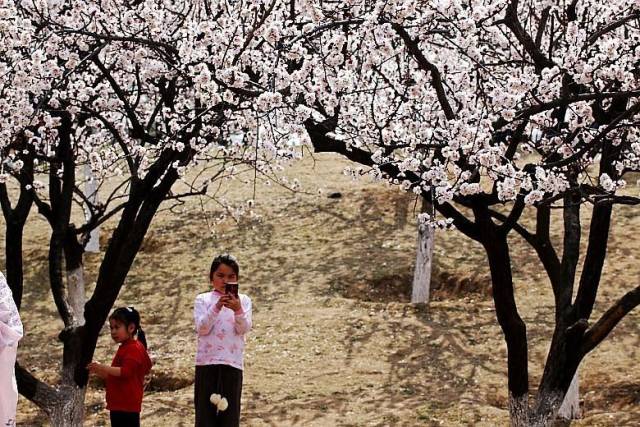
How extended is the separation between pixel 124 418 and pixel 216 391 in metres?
0.67

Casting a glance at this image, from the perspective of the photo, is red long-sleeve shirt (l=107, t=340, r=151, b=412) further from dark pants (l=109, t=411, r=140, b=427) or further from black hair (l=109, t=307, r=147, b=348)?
black hair (l=109, t=307, r=147, b=348)

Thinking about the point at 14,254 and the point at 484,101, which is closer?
the point at 484,101

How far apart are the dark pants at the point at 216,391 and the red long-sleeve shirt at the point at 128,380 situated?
39cm

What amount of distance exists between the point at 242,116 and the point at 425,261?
6.49 metres

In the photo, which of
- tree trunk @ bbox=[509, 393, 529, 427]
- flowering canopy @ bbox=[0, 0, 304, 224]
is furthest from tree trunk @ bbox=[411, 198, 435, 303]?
tree trunk @ bbox=[509, 393, 529, 427]

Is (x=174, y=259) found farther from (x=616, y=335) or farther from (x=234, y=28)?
(x=234, y=28)

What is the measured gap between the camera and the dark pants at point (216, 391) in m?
6.52

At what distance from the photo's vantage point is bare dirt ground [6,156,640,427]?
34.1 feet

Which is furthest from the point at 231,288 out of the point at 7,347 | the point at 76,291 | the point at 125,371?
the point at 76,291

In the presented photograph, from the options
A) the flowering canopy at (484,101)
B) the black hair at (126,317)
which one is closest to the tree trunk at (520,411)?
the flowering canopy at (484,101)

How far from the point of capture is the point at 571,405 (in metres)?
9.56

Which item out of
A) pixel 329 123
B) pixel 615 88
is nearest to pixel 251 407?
pixel 329 123

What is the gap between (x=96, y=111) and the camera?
8648 mm

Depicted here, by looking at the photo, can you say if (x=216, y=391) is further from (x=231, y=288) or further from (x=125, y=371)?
(x=231, y=288)
